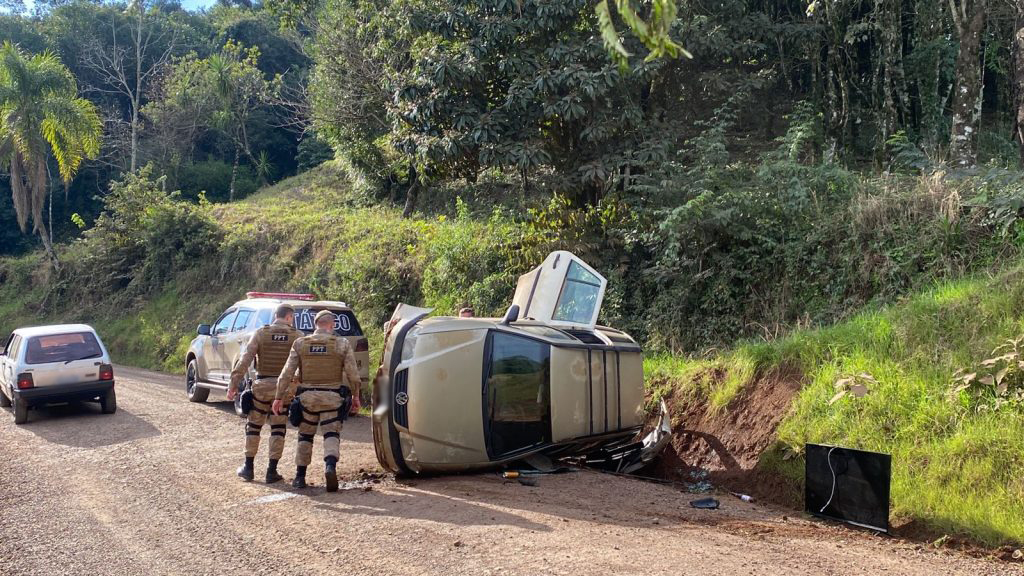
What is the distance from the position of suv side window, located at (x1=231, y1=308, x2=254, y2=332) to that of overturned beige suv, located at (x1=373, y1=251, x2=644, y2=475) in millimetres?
5585

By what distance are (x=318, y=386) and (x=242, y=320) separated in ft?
19.8

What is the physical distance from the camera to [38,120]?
94.6 ft

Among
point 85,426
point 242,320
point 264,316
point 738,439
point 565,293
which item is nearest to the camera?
point 738,439

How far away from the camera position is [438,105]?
13.5 metres

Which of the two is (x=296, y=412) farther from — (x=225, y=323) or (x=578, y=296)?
(x=225, y=323)

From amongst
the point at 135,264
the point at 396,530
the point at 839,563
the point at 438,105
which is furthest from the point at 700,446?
the point at 135,264

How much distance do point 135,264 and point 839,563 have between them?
96.1ft

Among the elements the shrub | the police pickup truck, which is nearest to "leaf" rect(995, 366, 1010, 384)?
the police pickup truck

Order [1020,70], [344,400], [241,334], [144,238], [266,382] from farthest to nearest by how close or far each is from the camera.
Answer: [144,238] → [241,334] → [1020,70] → [266,382] → [344,400]

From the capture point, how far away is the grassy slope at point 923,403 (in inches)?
274

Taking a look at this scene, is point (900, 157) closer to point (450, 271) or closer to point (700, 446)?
point (700, 446)

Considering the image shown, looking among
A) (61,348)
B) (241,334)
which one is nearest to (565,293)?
(241,334)

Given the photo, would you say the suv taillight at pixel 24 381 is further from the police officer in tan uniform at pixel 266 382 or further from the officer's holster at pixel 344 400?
the officer's holster at pixel 344 400

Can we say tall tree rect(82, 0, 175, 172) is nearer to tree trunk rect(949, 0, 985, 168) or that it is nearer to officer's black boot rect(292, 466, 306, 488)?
tree trunk rect(949, 0, 985, 168)
